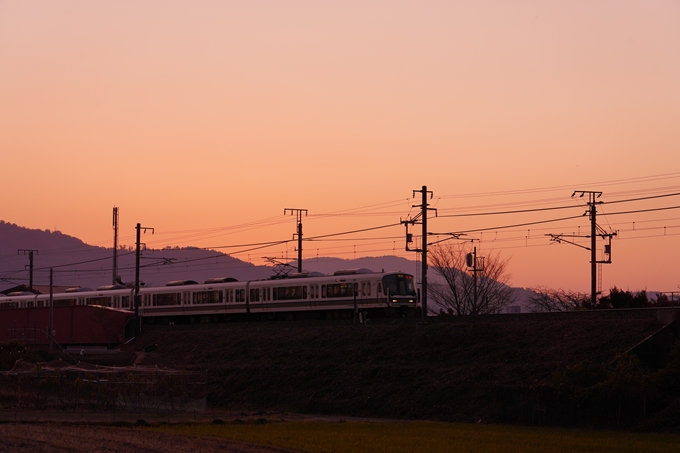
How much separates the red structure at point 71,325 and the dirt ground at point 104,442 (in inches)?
1344

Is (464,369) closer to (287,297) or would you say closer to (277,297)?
(287,297)

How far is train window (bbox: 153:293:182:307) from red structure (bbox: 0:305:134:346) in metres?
2.57

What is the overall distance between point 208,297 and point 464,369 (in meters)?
30.1

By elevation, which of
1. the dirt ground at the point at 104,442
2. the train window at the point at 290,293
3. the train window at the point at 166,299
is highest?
the train window at the point at 290,293

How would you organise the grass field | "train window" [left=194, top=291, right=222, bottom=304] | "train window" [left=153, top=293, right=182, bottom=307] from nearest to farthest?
the grass field, "train window" [left=194, top=291, right=222, bottom=304], "train window" [left=153, top=293, right=182, bottom=307]

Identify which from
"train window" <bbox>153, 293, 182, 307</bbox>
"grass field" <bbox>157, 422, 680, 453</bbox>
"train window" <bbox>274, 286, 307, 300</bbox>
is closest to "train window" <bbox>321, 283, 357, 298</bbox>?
"train window" <bbox>274, 286, 307, 300</bbox>

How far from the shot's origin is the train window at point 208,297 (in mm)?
63031

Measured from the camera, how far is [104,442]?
2670cm

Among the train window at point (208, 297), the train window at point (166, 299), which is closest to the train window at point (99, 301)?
the train window at point (166, 299)

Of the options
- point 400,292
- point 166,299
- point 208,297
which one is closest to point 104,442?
point 400,292

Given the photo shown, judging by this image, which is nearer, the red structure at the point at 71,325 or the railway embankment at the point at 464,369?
the railway embankment at the point at 464,369

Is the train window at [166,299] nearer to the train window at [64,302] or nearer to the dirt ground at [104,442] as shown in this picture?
the train window at [64,302]

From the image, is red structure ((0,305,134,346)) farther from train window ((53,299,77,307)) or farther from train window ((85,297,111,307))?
train window ((85,297,111,307))

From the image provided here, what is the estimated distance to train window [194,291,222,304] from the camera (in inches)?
2482
